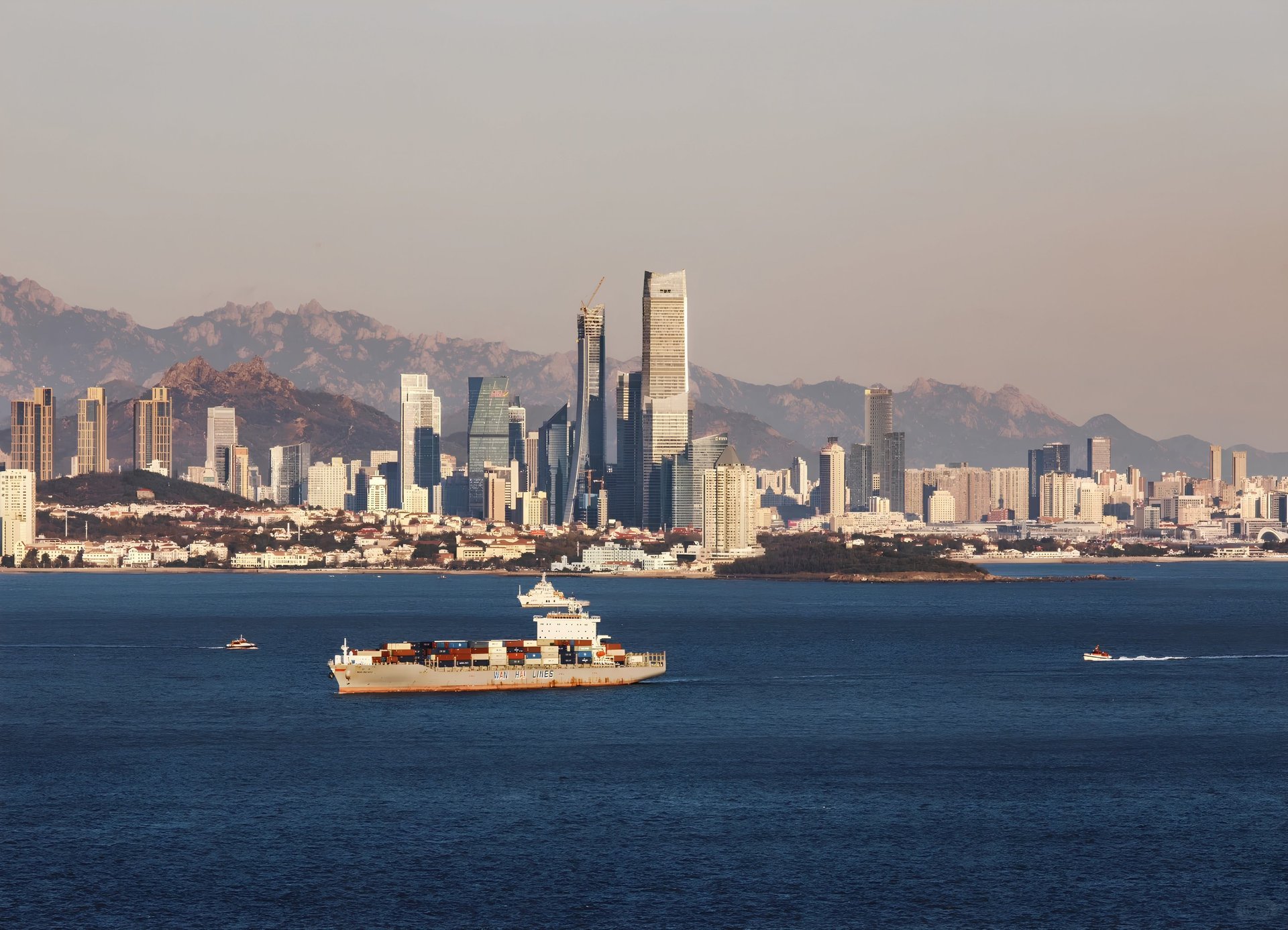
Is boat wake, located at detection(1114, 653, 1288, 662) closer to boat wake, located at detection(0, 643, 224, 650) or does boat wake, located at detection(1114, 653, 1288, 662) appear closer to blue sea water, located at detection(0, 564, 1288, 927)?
blue sea water, located at detection(0, 564, 1288, 927)

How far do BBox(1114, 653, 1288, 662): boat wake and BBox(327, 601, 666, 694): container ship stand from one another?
29.6m

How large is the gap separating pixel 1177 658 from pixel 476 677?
1712 inches

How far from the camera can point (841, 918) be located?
1566 inches

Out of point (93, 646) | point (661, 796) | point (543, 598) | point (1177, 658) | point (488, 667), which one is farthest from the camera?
point (543, 598)

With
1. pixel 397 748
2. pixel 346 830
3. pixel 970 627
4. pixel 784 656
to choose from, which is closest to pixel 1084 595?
pixel 970 627

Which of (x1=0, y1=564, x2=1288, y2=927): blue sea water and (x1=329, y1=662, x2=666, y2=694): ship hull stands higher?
(x1=329, y1=662, x2=666, y2=694): ship hull

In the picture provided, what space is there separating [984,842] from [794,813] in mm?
6128

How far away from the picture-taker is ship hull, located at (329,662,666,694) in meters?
78.1

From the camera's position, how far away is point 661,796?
5275 centimetres

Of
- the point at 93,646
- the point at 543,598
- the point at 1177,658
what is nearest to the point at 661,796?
the point at 1177,658

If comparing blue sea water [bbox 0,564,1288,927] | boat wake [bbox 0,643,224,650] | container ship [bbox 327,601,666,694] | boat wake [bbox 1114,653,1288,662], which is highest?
container ship [bbox 327,601,666,694]

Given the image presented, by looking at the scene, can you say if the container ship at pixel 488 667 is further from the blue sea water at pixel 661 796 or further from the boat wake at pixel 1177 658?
the boat wake at pixel 1177 658

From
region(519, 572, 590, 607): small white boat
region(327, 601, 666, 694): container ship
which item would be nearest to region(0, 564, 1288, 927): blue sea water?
region(327, 601, 666, 694): container ship

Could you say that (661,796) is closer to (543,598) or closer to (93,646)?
(93,646)
